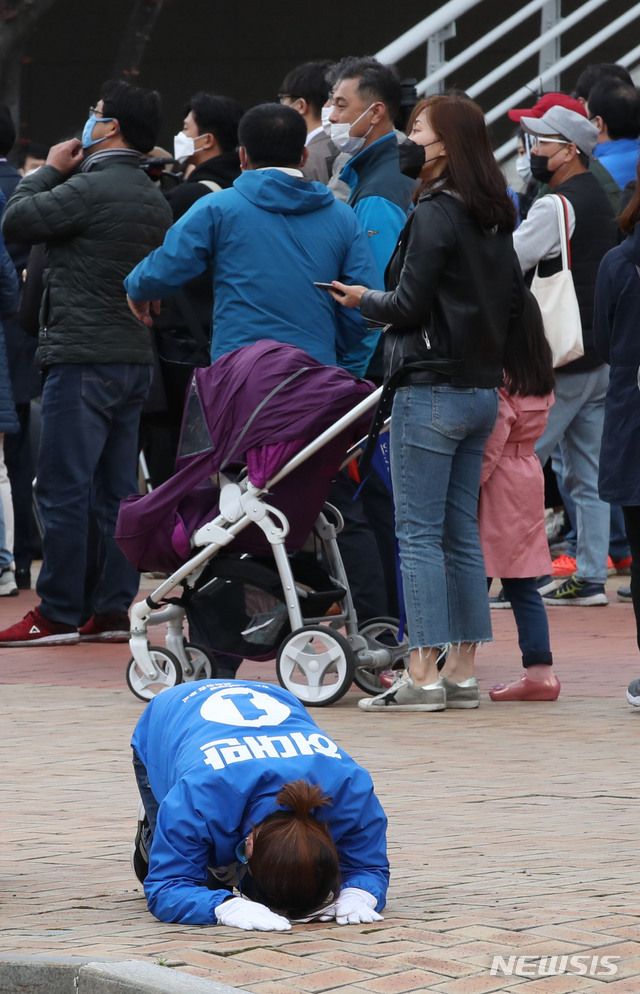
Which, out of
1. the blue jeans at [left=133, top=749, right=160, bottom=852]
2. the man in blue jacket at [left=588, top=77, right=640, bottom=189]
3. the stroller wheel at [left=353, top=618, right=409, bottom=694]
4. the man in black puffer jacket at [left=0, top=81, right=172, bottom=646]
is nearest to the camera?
the blue jeans at [left=133, top=749, right=160, bottom=852]

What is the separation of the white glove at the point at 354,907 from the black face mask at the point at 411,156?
3.48 m

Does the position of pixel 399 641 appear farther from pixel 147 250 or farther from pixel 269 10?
pixel 269 10

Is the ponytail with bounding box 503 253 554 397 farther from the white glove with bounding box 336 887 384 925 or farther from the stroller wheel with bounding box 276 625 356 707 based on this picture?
the white glove with bounding box 336 887 384 925

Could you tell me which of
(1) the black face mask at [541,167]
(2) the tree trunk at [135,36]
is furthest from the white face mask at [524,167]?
(2) the tree trunk at [135,36]

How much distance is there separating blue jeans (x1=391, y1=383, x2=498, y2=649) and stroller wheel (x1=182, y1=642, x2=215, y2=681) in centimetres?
81

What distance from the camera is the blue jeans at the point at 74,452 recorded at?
839 cm

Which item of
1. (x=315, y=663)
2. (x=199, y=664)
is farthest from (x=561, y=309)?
(x=199, y=664)

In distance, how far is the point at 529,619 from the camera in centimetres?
717

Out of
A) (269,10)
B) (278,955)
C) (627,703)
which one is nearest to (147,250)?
(627,703)

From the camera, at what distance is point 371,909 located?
12.7 ft

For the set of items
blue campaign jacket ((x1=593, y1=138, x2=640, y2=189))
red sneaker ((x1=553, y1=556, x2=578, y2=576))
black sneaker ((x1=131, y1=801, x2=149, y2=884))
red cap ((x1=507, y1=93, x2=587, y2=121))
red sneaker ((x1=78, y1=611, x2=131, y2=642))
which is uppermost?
red cap ((x1=507, y1=93, x2=587, y2=121))

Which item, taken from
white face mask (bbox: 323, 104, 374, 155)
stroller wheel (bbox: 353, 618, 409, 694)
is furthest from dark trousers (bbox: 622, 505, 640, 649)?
white face mask (bbox: 323, 104, 374, 155)

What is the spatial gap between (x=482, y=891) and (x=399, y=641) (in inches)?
131

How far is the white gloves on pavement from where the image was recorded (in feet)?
12.2
